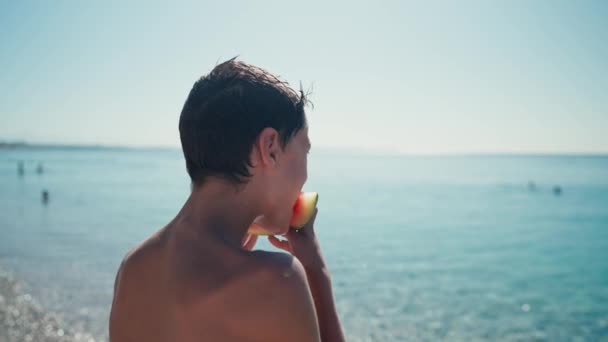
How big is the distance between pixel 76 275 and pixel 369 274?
861 cm

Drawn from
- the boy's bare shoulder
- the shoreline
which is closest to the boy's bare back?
the boy's bare shoulder

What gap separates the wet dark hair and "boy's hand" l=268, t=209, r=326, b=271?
1.56 feet

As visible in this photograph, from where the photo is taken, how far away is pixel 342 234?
24.4 meters

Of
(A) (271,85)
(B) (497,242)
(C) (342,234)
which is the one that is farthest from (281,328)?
(B) (497,242)

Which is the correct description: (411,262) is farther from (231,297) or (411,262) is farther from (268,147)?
(231,297)

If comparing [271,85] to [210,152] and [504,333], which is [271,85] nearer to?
[210,152]

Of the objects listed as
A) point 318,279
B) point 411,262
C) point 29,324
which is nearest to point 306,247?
point 318,279

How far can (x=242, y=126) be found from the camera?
5.18 ft

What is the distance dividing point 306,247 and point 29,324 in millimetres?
9721

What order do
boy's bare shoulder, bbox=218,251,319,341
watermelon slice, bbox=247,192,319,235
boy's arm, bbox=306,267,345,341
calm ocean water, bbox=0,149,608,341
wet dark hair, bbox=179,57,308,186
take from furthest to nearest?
calm ocean water, bbox=0,149,608,341 → watermelon slice, bbox=247,192,319,235 → boy's arm, bbox=306,267,345,341 → wet dark hair, bbox=179,57,308,186 → boy's bare shoulder, bbox=218,251,319,341

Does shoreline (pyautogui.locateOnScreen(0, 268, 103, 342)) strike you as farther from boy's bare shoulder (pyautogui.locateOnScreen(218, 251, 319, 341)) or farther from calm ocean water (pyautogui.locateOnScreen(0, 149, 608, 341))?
boy's bare shoulder (pyautogui.locateOnScreen(218, 251, 319, 341))

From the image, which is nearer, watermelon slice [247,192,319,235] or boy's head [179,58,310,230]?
boy's head [179,58,310,230]

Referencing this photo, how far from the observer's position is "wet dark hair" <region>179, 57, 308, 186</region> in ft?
5.19

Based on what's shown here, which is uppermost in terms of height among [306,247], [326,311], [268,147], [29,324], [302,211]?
[268,147]
